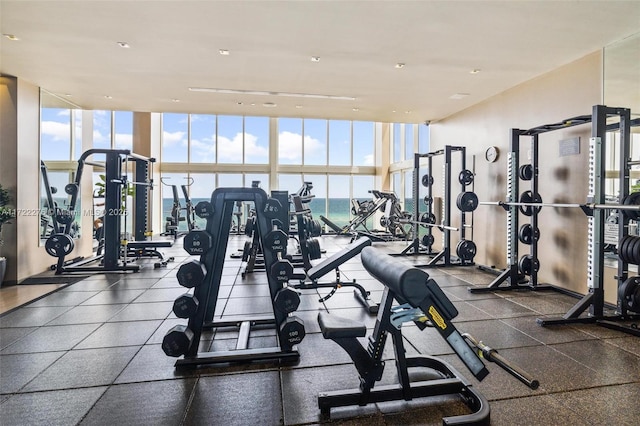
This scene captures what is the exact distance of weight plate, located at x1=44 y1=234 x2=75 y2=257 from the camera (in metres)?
4.90

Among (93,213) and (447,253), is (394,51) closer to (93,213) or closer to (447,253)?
(447,253)

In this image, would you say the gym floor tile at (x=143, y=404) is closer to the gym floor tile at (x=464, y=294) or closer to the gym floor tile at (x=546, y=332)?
the gym floor tile at (x=546, y=332)

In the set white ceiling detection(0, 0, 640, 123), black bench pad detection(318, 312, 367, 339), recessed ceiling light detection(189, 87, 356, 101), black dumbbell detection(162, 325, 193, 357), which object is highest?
recessed ceiling light detection(189, 87, 356, 101)

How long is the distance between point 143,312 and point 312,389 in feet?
7.44

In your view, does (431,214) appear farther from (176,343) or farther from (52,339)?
(52,339)

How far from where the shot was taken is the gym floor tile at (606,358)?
7.46ft

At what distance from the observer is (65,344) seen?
275cm

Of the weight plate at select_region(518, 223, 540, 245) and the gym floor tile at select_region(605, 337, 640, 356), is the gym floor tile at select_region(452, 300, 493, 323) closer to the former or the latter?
the gym floor tile at select_region(605, 337, 640, 356)

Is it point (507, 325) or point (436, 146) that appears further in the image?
point (436, 146)

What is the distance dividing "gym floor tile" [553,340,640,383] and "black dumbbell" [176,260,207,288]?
2801mm

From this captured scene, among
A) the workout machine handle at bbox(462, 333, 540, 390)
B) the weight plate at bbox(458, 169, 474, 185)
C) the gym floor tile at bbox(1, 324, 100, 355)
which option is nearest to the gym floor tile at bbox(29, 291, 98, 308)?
the gym floor tile at bbox(1, 324, 100, 355)

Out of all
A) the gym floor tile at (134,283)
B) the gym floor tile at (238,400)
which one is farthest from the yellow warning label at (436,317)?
the gym floor tile at (134,283)

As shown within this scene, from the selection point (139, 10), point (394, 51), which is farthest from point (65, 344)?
point (394, 51)

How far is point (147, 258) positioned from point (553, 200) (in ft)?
22.6
